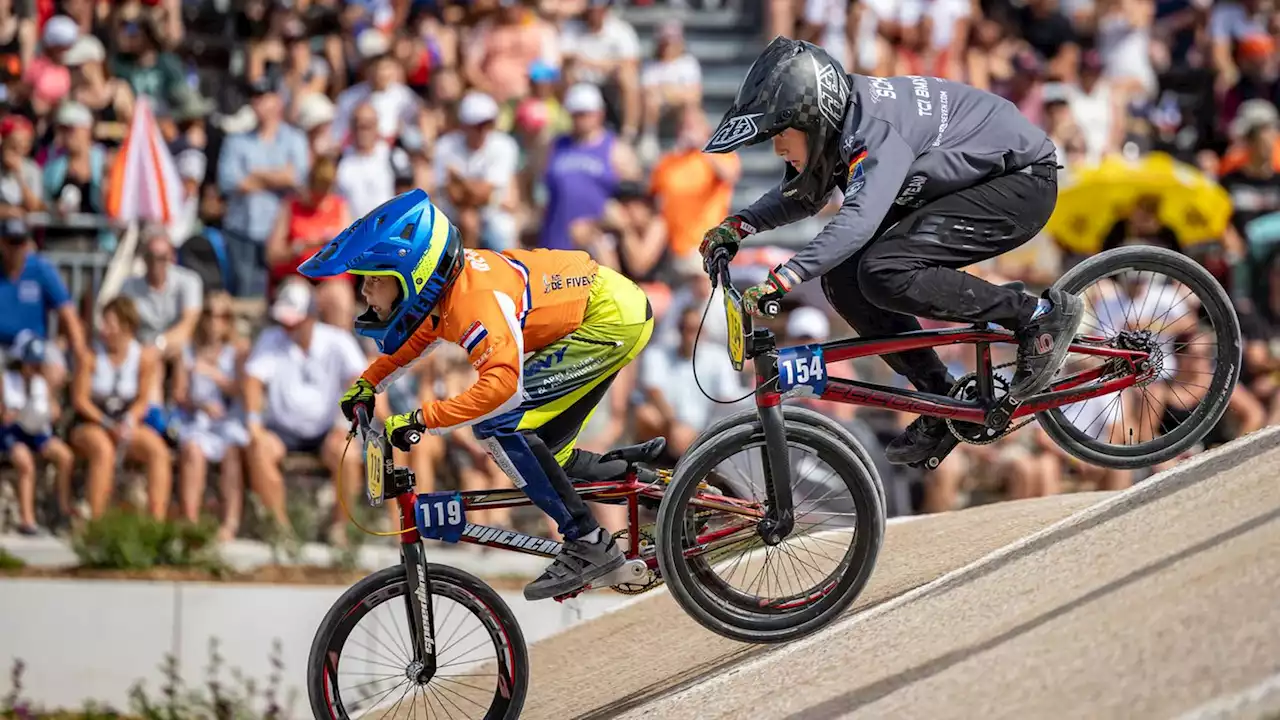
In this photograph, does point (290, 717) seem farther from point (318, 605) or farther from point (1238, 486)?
point (1238, 486)

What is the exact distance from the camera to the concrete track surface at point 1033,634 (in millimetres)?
4965

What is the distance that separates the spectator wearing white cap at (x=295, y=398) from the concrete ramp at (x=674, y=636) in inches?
136

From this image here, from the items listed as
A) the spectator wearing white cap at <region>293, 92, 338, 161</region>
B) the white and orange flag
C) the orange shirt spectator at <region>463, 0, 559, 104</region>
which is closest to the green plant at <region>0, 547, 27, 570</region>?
the white and orange flag

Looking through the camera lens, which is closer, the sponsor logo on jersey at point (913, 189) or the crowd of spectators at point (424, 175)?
the sponsor logo on jersey at point (913, 189)

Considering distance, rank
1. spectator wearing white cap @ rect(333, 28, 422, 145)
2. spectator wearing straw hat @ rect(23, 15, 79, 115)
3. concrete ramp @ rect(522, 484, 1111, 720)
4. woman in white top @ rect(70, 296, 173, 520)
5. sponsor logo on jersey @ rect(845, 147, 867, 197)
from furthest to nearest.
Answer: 1. spectator wearing straw hat @ rect(23, 15, 79, 115)
2. spectator wearing white cap @ rect(333, 28, 422, 145)
3. woman in white top @ rect(70, 296, 173, 520)
4. concrete ramp @ rect(522, 484, 1111, 720)
5. sponsor logo on jersey @ rect(845, 147, 867, 197)

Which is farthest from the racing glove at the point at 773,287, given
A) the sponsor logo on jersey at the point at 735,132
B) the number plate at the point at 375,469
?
the number plate at the point at 375,469

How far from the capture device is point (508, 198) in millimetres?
12602

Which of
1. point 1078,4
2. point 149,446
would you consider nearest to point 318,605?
point 149,446

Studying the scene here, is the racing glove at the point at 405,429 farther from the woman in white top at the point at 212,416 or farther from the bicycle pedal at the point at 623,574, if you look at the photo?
the woman in white top at the point at 212,416

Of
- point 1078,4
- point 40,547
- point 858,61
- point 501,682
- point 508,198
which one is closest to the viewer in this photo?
point 501,682

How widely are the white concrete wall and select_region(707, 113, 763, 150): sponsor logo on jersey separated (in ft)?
16.2

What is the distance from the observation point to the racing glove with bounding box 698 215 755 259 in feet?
21.2

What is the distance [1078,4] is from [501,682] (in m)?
10.6

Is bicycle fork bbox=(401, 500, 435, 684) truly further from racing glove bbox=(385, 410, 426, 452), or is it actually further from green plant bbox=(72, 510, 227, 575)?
green plant bbox=(72, 510, 227, 575)
